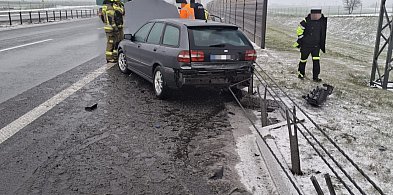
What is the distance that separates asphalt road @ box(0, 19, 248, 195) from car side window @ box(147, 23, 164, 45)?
1.07 metres

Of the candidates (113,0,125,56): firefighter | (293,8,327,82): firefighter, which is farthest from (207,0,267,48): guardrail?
(113,0,125,56): firefighter

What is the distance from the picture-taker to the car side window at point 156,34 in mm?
7051

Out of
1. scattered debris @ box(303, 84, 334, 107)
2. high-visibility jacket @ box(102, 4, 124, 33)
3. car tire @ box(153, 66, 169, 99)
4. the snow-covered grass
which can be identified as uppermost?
high-visibility jacket @ box(102, 4, 124, 33)

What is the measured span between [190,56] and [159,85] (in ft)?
3.43

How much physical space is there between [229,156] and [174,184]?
97 centimetres

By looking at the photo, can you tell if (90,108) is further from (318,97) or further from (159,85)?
(318,97)

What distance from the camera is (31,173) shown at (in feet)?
12.3

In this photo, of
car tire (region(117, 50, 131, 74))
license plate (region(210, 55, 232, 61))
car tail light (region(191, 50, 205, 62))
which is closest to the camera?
car tail light (region(191, 50, 205, 62))

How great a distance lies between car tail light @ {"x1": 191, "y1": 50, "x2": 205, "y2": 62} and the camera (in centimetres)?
611

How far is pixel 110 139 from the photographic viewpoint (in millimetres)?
4766

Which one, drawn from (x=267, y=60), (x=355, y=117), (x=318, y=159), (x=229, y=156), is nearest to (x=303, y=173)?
(x=318, y=159)

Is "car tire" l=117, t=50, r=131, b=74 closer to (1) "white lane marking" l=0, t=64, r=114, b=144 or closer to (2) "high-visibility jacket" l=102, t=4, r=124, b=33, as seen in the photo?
(1) "white lane marking" l=0, t=64, r=114, b=144

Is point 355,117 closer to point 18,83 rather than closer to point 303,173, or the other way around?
point 303,173

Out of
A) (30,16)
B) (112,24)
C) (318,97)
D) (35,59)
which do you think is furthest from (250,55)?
(30,16)
